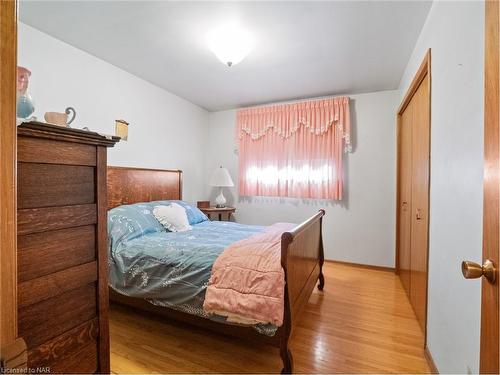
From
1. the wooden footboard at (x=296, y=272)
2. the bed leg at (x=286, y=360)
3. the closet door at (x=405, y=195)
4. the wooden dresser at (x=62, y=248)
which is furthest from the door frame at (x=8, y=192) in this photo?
the closet door at (x=405, y=195)

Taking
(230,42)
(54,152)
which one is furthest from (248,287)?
(230,42)

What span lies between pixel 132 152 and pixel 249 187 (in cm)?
186

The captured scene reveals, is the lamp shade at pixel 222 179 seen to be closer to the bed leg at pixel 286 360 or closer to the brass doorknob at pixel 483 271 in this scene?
the bed leg at pixel 286 360

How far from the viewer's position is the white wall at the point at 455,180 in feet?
3.34

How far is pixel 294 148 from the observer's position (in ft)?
12.2

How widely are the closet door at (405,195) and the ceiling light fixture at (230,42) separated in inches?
70.8

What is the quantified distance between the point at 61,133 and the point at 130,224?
5.42 ft

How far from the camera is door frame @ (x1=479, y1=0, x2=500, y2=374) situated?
0.57 m

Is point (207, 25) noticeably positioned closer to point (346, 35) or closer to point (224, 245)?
point (346, 35)

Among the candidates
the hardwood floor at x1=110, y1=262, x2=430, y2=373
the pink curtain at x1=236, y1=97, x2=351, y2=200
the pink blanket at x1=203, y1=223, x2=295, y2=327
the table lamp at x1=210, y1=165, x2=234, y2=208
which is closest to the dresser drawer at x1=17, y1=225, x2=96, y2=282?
the pink blanket at x1=203, y1=223, x2=295, y2=327

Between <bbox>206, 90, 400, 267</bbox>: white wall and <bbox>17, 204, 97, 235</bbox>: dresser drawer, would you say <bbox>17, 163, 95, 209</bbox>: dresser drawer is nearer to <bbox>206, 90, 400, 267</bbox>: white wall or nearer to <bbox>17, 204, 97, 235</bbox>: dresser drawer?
<bbox>17, 204, 97, 235</bbox>: dresser drawer

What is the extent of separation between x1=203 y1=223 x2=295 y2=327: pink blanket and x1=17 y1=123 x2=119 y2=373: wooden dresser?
711 millimetres

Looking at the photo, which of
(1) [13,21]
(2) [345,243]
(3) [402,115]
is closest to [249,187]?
(2) [345,243]

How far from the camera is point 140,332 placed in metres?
1.91
